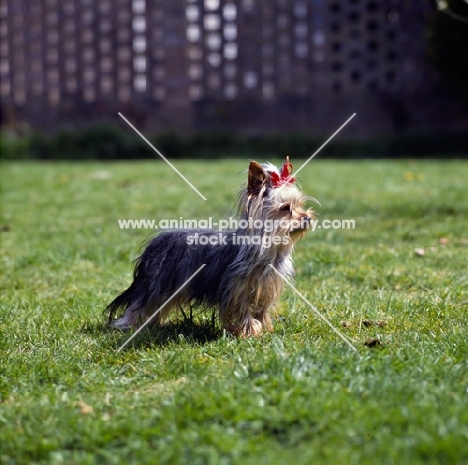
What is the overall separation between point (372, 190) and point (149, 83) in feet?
30.4

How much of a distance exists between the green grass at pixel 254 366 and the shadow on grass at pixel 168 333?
0.04ft

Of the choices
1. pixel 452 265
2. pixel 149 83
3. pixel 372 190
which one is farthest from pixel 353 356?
pixel 149 83

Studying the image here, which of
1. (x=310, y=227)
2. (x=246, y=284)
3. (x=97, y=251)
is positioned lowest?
(x=97, y=251)

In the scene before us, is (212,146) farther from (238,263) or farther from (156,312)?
(238,263)

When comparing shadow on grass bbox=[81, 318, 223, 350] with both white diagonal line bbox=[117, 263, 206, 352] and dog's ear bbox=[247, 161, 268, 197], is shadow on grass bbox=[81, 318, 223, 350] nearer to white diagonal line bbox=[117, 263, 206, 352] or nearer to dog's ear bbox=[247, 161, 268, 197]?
white diagonal line bbox=[117, 263, 206, 352]

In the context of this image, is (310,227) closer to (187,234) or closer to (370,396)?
(187,234)

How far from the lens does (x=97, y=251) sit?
5.70 meters

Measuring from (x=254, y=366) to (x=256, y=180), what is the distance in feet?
3.12

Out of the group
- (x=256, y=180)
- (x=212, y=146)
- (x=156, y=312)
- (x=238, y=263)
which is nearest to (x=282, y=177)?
(x=256, y=180)

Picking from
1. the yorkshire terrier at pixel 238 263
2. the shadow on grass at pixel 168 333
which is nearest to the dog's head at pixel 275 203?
the yorkshire terrier at pixel 238 263

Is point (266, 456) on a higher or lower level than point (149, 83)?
lower

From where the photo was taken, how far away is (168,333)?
12.1 feet

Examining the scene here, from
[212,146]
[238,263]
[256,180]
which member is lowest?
[212,146]

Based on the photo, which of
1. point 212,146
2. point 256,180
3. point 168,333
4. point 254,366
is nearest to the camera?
point 254,366
